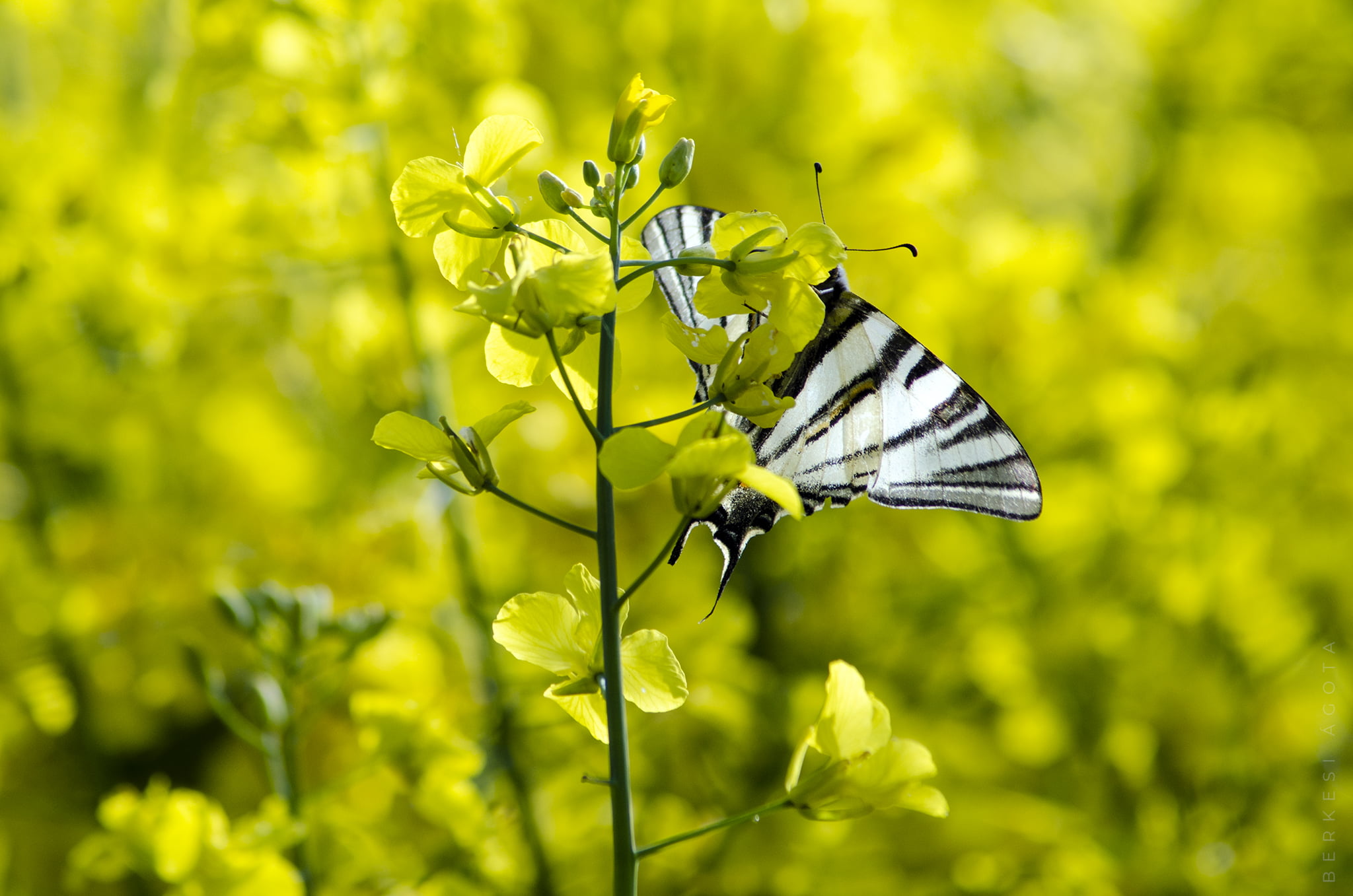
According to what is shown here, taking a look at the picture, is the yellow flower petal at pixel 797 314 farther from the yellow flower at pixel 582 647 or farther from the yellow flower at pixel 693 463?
the yellow flower at pixel 582 647

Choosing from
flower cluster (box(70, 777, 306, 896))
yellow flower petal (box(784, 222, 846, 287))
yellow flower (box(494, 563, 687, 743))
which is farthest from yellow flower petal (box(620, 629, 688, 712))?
flower cluster (box(70, 777, 306, 896))

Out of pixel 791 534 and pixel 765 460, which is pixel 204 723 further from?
pixel 765 460

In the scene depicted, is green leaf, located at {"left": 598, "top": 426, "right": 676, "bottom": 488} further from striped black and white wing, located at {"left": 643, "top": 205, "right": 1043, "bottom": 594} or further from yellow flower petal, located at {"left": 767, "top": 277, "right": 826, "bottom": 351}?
striped black and white wing, located at {"left": 643, "top": 205, "right": 1043, "bottom": 594}

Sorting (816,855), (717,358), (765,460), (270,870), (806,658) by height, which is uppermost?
(717,358)

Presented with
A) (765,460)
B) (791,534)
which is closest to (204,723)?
(791,534)

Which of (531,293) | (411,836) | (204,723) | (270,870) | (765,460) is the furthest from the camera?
(204,723)

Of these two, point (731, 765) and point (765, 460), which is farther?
point (731, 765)

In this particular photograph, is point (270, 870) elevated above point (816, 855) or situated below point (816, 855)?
above
